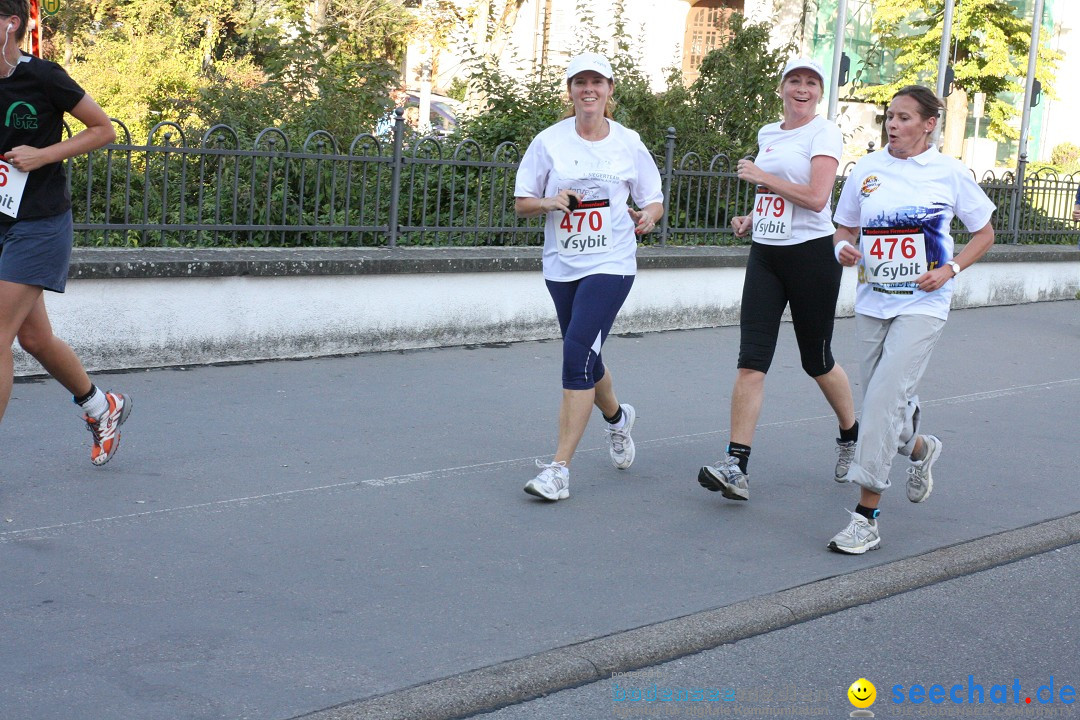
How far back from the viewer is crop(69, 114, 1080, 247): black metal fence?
794 centimetres

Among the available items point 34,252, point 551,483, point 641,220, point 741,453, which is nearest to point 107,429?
point 34,252

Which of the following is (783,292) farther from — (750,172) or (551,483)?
(551,483)

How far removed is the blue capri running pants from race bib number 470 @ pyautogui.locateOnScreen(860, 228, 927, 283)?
1007mm

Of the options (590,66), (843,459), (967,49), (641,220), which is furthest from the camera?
(967,49)

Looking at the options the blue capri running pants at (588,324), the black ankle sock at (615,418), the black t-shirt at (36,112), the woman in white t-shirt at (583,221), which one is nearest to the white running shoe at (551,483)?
the woman in white t-shirt at (583,221)

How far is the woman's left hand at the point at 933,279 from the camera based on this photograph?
16.0 feet

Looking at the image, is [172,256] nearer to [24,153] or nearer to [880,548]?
[24,153]

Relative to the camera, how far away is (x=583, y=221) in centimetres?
547

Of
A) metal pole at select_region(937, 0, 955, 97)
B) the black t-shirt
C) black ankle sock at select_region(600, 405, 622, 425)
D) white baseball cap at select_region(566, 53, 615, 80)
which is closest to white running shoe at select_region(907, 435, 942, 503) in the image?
black ankle sock at select_region(600, 405, 622, 425)

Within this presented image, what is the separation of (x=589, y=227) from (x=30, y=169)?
2.17 meters

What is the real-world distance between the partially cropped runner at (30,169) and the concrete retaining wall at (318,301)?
7.87ft

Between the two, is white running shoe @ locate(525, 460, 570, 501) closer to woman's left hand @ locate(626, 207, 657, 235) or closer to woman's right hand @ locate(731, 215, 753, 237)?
woman's left hand @ locate(626, 207, 657, 235)

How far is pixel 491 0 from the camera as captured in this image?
86.4ft

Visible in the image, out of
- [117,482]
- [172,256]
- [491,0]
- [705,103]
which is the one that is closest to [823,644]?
[117,482]
